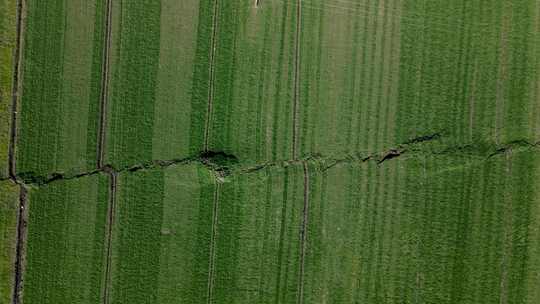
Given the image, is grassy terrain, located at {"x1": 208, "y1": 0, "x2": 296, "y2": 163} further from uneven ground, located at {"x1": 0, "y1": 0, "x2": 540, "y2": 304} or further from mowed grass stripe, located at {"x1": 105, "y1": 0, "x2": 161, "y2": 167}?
mowed grass stripe, located at {"x1": 105, "y1": 0, "x2": 161, "y2": 167}

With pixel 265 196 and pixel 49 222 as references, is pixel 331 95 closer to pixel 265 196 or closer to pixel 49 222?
pixel 265 196

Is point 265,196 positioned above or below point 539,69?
below

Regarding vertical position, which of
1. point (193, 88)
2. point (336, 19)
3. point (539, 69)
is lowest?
point (193, 88)

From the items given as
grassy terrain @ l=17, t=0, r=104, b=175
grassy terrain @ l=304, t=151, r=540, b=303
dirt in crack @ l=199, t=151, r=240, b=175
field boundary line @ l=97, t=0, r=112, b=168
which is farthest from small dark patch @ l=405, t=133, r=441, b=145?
grassy terrain @ l=17, t=0, r=104, b=175

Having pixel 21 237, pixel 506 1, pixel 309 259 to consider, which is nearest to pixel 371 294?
pixel 309 259

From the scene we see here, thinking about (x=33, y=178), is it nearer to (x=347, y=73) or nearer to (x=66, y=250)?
(x=66, y=250)

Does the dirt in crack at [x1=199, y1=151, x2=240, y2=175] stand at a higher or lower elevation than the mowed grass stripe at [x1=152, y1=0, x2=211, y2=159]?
lower

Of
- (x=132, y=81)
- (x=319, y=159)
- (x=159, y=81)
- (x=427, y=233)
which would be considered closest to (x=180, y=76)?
(x=159, y=81)

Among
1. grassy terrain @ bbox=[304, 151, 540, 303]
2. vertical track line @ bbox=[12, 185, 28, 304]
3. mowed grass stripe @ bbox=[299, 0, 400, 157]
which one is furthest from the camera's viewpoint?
vertical track line @ bbox=[12, 185, 28, 304]
